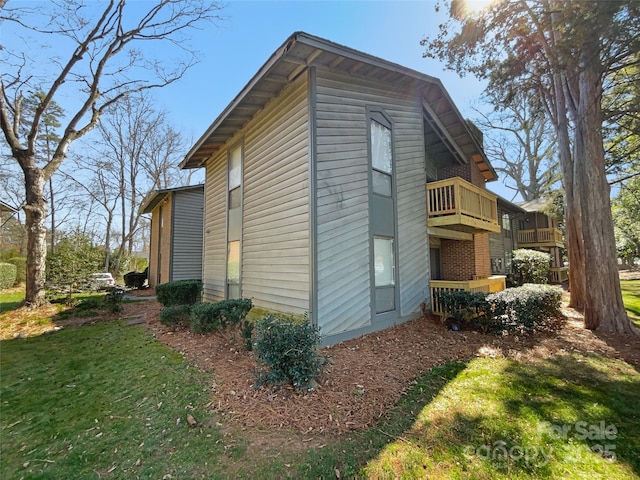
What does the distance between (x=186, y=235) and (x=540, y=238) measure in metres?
24.6

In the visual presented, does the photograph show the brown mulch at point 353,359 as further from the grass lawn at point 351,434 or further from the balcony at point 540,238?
the balcony at point 540,238

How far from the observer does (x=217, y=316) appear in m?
6.31

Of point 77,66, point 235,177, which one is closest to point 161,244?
point 77,66

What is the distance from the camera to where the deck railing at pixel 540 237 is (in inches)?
854

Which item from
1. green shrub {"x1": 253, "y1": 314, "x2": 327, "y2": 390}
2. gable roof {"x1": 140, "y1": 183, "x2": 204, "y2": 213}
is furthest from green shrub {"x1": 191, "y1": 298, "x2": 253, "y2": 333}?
gable roof {"x1": 140, "y1": 183, "x2": 204, "y2": 213}

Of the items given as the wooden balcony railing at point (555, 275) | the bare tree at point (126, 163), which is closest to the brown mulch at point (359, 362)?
the wooden balcony railing at point (555, 275)

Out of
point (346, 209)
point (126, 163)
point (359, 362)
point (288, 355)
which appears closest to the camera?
point (288, 355)

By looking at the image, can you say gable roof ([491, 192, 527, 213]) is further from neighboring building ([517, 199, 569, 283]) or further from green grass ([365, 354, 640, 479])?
green grass ([365, 354, 640, 479])

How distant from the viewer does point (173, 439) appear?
127 inches

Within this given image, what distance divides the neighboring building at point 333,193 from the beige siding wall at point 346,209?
29 mm

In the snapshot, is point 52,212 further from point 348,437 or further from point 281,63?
point 348,437

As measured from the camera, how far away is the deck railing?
21703 millimetres

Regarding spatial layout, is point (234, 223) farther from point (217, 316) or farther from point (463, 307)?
point (463, 307)

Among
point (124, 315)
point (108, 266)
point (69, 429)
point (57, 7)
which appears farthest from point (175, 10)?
point (108, 266)
